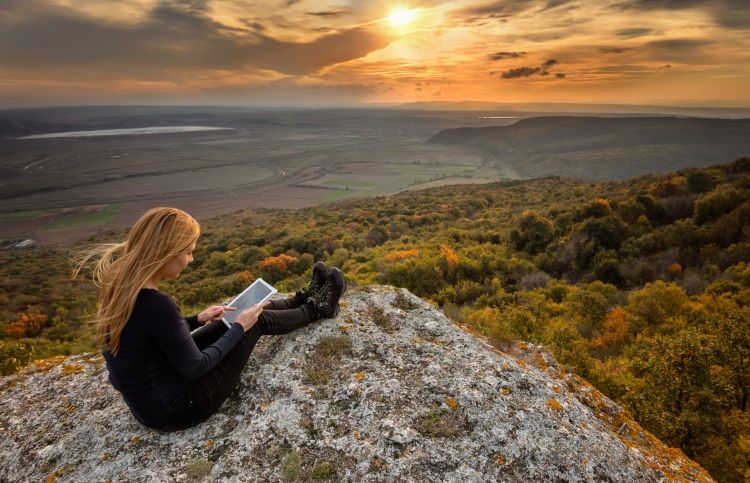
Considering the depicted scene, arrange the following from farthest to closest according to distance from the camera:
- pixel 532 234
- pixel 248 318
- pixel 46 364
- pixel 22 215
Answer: pixel 22 215 < pixel 532 234 < pixel 46 364 < pixel 248 318

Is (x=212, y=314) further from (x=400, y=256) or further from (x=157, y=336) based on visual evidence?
(x=400, y=256)

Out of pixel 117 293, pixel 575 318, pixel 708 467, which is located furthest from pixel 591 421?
pixel 575 318

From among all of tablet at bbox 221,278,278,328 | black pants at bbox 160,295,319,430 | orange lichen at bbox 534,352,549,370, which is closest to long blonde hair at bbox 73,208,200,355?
black pants at bbox 160,295,319,430

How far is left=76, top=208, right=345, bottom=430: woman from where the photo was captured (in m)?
3.29

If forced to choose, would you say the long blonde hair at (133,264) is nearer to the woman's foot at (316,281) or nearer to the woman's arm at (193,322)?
the woman's arm at (193,322)

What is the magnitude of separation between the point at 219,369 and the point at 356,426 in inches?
61.7

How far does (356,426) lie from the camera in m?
3.87

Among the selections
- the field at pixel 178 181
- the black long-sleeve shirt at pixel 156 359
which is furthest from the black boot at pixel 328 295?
the field at pixel 178 181

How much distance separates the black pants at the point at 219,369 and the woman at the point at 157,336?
1 centimetres

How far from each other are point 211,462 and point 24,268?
44.7m

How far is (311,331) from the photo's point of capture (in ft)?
17.4

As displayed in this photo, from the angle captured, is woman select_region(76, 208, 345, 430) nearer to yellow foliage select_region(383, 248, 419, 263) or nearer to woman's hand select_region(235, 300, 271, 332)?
woman's hand select_region(235, 300, 271, 332)

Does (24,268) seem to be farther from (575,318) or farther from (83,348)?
(575,318)

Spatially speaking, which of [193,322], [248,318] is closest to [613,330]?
[248,318]
